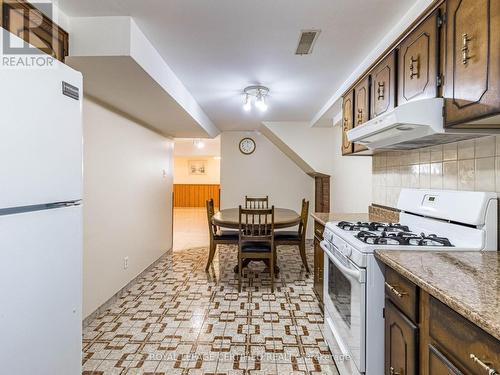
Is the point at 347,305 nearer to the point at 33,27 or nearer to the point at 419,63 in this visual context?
the point at 419,63

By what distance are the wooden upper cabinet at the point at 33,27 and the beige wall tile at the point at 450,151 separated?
2.35 meters

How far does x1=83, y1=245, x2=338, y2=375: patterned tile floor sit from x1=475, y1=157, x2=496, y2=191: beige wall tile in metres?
1.41

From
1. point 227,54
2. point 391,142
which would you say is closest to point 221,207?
point 227,54

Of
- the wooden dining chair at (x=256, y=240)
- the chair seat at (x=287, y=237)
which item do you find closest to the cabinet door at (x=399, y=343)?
the wooden dining chair at (x=256, y=240)

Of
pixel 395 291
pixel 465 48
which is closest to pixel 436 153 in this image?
pixel 465 48

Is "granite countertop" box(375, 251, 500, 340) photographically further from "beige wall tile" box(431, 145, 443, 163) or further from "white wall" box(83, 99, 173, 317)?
"white wall" box(83, 99, 173, 317)

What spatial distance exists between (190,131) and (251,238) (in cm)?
205

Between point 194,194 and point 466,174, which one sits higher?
point 466,174

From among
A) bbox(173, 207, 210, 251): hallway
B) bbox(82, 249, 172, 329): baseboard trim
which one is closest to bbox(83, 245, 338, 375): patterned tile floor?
bbox(82, 249, 172, 329): baseboard trim

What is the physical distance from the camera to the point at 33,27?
1.52 m

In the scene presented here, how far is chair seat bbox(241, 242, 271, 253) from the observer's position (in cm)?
333

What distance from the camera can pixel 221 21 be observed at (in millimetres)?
1803

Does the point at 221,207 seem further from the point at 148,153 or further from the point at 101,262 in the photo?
the point at 101,262

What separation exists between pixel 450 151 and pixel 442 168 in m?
0.12
